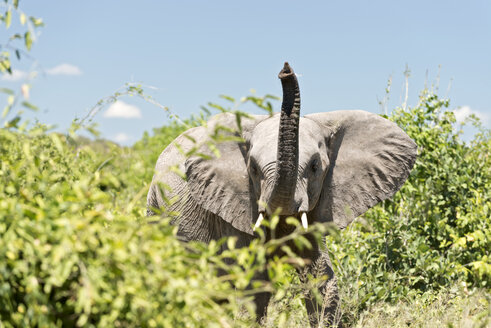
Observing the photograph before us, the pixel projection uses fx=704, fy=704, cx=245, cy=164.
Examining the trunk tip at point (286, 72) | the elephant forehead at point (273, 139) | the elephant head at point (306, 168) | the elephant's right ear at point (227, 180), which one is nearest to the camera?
the trunk tip at point (286, 72)

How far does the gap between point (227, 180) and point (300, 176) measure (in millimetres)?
846

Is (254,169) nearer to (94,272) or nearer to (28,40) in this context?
(28,40)

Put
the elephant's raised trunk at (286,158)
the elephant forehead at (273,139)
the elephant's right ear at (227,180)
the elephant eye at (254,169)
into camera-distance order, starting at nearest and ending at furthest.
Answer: the elephant's raised trunk at (286,158) < the elephant forehead at (273,139) < the elephant eye at (254,169) < the elephant's right ear at (227,180)

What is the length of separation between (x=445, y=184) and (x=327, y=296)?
275 cm

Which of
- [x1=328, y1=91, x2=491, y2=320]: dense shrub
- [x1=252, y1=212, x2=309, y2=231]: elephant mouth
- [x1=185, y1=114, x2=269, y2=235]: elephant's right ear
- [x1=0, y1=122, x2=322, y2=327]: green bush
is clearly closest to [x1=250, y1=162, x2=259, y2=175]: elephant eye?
[x1=185, y1=114, x2=269, y2=235]: elephant's right ear

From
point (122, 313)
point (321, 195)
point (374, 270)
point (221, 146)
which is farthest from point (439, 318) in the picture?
point (122, 313)

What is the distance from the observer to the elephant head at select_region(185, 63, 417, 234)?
4.65 meters

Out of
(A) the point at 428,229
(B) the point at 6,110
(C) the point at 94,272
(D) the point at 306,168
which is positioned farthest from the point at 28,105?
(A) the point at 428,229

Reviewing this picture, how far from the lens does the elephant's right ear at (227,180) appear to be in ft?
17.6

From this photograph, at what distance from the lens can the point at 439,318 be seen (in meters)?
5.95

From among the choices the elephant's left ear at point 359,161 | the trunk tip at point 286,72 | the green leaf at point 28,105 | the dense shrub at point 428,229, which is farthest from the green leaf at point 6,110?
the dense shrub at point 428,229

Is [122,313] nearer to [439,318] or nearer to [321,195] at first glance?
[321,195]

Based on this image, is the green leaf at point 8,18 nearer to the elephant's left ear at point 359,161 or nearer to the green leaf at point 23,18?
the green leaf at point 23,18

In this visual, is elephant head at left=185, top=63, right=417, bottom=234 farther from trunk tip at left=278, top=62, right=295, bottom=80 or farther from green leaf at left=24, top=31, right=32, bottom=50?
green leaf at left=24, top=31, right=32, bottom=50
